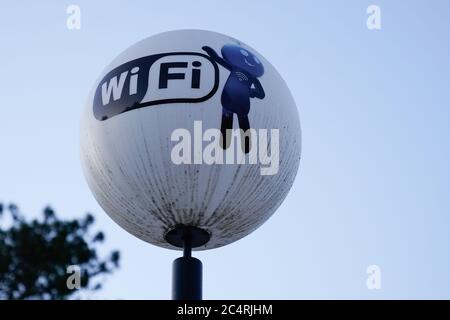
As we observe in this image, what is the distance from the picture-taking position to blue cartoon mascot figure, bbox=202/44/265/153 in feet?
30.9

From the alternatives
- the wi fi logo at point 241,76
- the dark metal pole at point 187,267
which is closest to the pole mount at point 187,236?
the dark metal pole at point 187,267

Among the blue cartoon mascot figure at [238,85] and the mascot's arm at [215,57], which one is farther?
the mascot's arm at [215,57]

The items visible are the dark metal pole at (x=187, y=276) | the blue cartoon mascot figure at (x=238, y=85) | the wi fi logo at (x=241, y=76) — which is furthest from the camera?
Result: the dark metal pole at (x=187, y=276)

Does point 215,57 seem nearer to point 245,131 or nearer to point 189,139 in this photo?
point 245,131

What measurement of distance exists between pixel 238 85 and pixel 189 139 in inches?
36.0

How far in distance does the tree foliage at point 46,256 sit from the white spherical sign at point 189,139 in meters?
2.67

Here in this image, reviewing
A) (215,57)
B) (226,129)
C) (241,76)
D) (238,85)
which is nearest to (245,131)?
(226,129)

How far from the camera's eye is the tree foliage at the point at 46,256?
40.3 feet

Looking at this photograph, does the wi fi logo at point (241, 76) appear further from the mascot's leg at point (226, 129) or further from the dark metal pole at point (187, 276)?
the dark metal pole at point (187, 276)
